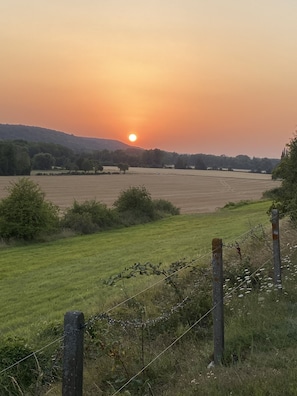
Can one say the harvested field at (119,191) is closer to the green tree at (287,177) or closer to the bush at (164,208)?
the bush at (164,208)

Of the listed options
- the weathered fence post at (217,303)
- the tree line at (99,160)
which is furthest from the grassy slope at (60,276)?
the tree line at (99,160)

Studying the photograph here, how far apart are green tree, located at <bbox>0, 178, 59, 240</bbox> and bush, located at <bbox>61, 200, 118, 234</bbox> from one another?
2217 millimetres

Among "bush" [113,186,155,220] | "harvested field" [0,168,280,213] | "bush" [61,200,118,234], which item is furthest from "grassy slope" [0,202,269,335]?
"harvested field" [0,168,280,213]

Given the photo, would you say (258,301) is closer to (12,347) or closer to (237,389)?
(237,389)

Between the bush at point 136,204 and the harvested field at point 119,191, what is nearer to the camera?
the bush at point 136,204

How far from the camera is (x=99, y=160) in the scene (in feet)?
564

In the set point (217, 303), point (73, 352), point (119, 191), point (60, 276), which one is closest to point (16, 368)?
point (217, 303)

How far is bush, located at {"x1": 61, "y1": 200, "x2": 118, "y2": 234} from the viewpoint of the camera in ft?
129

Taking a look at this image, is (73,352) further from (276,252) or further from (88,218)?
(88,218)

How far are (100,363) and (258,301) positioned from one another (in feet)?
8.52

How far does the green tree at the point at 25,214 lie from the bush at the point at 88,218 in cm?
222

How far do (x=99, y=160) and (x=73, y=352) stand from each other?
559ft

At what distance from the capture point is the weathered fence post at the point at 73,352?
319 cm

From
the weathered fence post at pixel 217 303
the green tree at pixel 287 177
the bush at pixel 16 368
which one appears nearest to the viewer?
the weathered fence post at pixel 217 303
